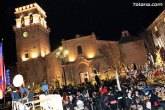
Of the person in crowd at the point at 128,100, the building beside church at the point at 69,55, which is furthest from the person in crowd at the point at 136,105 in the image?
the building beside church at the point at 69,55

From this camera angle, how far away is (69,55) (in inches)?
2003

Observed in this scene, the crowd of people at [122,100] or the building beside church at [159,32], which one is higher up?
the building beside church at [159,32]

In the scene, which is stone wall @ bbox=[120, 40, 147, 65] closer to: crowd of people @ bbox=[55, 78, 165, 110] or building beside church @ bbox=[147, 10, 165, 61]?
building beside church @ bbox=[147, 10, 165, 61]

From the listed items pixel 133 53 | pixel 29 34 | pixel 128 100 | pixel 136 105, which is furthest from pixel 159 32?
pixel 136 105

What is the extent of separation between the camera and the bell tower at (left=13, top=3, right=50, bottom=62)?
53.5 metres

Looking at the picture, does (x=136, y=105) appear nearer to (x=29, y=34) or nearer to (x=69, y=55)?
(x=69, y=55)

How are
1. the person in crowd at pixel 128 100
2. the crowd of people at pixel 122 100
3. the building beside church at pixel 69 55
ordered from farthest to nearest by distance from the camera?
the building beside church at pixel 69 55
the person in crowd at pixel 128 100
the crowd of people at pixel 122 100

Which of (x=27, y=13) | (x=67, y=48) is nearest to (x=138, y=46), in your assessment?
(x=67, y=48)

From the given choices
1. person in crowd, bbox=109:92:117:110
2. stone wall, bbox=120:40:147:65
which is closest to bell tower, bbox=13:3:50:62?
stone wall, bbox=120:40:147:65

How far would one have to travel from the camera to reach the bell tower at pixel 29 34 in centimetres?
5353

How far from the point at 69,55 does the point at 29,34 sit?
34.2 ft

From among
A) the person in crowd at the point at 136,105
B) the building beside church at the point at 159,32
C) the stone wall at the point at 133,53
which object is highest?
the building beside church at the point at 159,32

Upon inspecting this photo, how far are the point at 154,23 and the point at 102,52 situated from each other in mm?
13212

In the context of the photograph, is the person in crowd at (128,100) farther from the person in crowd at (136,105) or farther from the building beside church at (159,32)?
the building beside church at (159,32)
